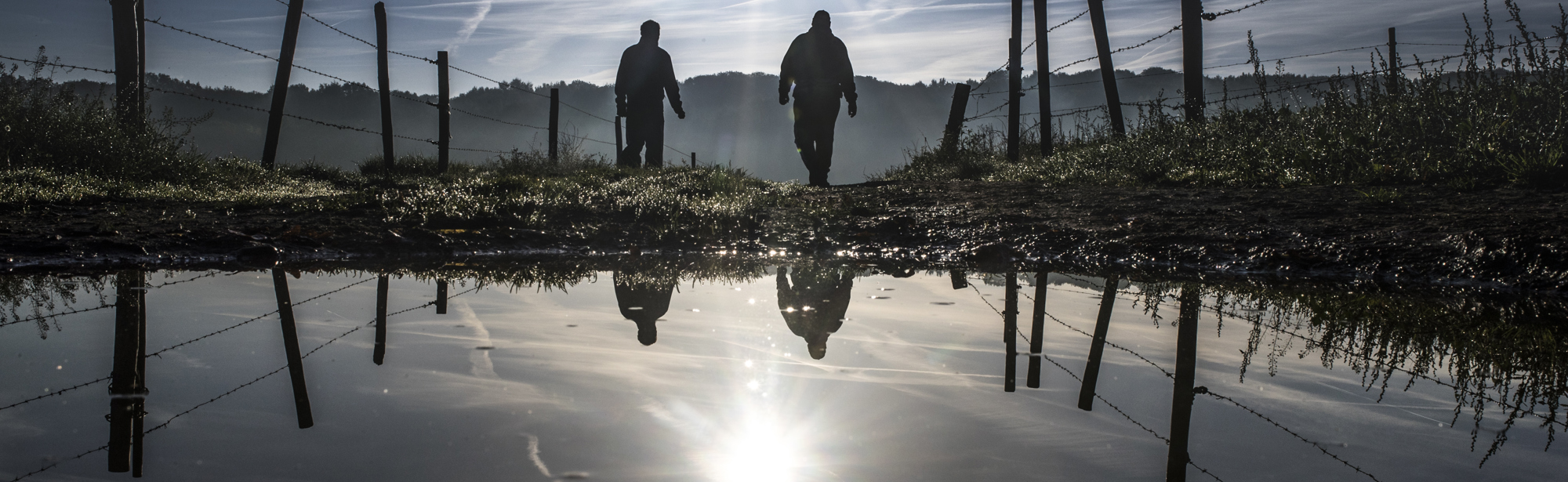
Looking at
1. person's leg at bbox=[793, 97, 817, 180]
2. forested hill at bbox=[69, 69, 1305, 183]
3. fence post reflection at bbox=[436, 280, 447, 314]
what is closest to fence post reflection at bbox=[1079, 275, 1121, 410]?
fence post reflection at bbox=[436, 280, 447, 314]

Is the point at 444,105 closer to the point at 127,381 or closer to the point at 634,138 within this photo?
the point at 634,138

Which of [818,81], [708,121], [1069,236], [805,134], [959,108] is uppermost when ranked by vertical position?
[708,121]

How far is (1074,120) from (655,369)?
1108 centimetres

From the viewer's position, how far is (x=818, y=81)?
10.4 m

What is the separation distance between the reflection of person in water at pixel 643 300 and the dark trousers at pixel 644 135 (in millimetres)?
7793

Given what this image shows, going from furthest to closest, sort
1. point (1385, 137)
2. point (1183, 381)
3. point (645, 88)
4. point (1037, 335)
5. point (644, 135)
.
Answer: point (644, 135) < point (645, 88) < point (1385, 137) < point (1037, 335) < point (1183, 381)

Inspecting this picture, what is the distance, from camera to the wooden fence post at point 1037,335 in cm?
203

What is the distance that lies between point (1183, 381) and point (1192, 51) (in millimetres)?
8007

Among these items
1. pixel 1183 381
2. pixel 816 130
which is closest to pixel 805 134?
pixel 816 130

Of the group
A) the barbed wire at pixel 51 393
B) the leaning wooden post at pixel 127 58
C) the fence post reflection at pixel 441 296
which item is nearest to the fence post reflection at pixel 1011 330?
the fence post reflection at pixel 441 296

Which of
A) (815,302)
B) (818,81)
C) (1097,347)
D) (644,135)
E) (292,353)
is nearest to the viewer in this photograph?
(292,353)

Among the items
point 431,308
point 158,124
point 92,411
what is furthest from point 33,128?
point 92,411

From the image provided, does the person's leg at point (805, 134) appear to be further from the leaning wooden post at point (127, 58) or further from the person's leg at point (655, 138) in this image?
the leaning wooden post at point (127, 58)

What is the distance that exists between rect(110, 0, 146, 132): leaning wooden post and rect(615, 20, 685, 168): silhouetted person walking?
5054 mm
